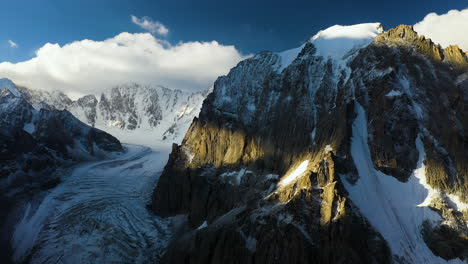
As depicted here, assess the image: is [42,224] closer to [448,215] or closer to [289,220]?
[289,220]

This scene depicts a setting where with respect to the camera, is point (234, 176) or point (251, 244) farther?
point (234, 176)

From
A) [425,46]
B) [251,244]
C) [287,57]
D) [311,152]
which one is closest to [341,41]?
[287,57]

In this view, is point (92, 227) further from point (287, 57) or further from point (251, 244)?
point (287, 57)

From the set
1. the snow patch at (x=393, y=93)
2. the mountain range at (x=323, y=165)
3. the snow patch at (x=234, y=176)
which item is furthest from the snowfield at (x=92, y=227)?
the snow patch at (x=393, y=93)

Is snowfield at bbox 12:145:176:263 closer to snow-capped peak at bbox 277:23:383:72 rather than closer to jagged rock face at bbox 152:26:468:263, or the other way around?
jagged rock face at bbox 152:26:468:263

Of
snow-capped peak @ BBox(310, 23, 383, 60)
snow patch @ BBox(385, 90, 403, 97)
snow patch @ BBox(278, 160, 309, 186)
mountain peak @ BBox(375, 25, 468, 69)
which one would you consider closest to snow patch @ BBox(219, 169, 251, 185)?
snow patch @ BBox(278, 160, 309, 186)

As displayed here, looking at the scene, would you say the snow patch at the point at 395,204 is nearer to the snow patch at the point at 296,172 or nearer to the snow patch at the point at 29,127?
the snow patch at the point at 296,172
